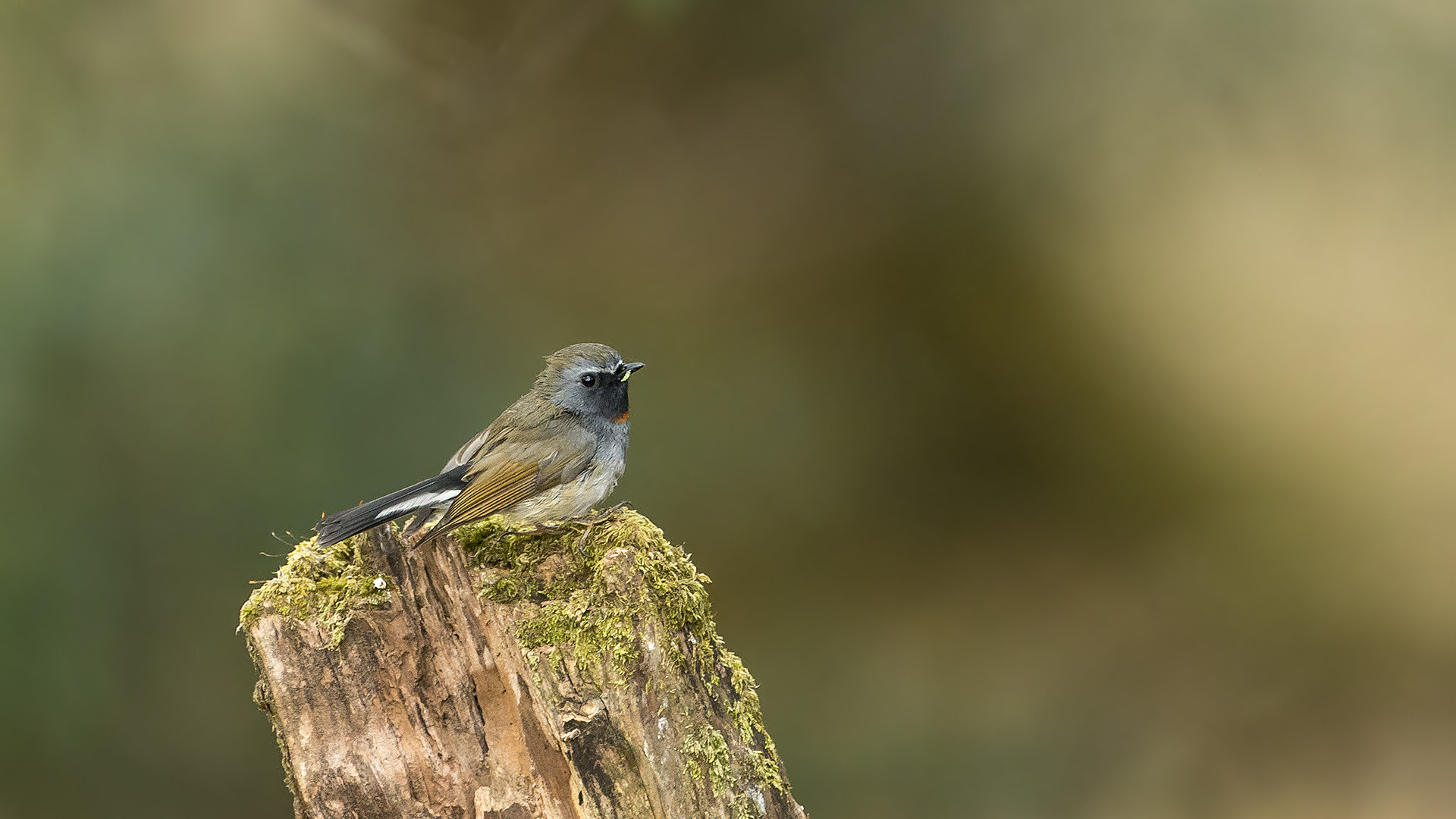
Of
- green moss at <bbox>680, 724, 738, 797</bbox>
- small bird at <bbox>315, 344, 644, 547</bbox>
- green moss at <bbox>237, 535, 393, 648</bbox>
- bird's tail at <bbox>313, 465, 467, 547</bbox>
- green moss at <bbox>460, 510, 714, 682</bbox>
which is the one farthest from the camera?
small bird at <bbox>315, 344, 644, 547</bbox>

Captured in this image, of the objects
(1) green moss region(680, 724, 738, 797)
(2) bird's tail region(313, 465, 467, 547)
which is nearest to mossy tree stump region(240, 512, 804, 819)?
(1) green moss region(680, 724, 738, 797)

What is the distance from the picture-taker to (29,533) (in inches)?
215

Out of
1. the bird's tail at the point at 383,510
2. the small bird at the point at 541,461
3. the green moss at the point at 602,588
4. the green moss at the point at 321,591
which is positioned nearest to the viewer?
the green moss at the point at 602,588

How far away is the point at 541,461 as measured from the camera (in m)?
4.08

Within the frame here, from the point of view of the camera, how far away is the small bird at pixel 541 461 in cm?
363

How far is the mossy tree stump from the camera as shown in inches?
117

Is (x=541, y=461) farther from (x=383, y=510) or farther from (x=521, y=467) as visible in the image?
(x=383, y=510)

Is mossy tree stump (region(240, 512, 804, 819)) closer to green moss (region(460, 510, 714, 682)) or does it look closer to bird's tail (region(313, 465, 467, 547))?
green moss (region(460, 510, 714, 682))

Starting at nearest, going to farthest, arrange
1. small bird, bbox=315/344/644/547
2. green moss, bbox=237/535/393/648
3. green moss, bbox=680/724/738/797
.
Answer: green moss, bbox=680/724/738/797, green moss, bbox=237/535/393/648, small bird, bbox=315/344/644/547

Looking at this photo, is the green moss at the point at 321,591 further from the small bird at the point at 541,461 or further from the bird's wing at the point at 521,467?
the bird's wing at the point at 521,467

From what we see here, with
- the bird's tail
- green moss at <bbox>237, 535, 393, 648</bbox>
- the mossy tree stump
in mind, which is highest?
the bird's tail

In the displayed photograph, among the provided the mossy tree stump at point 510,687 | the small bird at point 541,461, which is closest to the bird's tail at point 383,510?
the small bird at point 541,461

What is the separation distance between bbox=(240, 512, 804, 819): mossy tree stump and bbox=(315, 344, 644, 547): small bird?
0.64 ft

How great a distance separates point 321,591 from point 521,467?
3.08 feet
